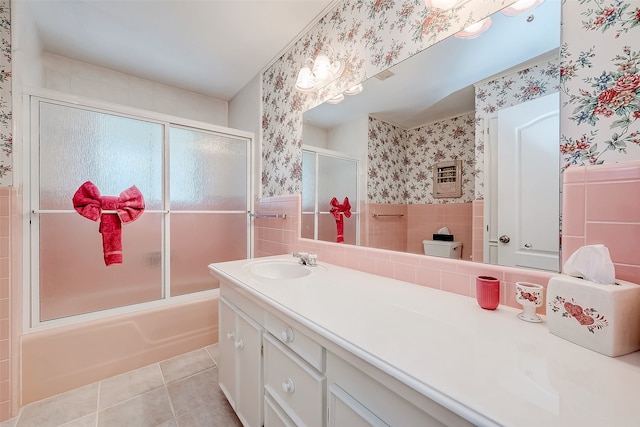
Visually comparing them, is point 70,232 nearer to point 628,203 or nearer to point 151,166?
point 151,166

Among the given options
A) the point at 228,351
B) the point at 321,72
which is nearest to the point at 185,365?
the point at 228,351

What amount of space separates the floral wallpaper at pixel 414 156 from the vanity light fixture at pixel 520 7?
0.34 metres

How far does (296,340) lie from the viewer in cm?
80

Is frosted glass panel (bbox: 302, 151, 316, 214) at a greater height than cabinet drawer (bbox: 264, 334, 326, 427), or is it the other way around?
frosted glass panel (bbox: 302, 151, 316, 214)

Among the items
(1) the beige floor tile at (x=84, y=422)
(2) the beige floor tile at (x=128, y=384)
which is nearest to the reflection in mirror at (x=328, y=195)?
(2) the beige floor tile at (x=128, y=384)

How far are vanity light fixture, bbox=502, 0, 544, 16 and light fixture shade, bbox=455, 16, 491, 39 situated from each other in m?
0.05

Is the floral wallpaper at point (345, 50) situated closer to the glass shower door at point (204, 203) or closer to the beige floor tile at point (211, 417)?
the glass shower door at point (204, 203)

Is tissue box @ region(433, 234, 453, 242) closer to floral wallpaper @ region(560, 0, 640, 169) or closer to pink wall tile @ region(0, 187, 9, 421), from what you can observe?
floral wallpaper @ region(560, 0, 640, 169)

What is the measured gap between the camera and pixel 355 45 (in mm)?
1417

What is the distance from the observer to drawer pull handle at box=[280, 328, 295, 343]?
82 centimetres

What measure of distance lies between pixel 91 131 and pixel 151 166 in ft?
1.26

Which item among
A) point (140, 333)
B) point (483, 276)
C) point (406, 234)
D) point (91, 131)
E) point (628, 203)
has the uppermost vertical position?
point (91, 131)

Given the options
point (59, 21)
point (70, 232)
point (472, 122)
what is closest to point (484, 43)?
point (472, 122)

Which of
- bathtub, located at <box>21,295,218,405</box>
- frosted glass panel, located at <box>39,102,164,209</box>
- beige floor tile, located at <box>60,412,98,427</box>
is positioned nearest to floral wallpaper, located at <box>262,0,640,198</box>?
frosted glass panel, located at <box>39,102,164,209</box>
